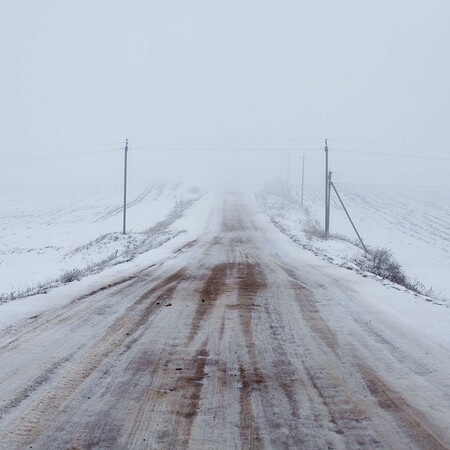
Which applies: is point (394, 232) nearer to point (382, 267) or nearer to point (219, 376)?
point (382, 267)

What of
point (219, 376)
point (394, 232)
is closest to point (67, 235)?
point (394, 232)

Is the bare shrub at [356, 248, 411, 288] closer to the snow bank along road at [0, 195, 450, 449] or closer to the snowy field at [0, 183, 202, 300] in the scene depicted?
the snow bank along road at [0, 195, 450, 449]

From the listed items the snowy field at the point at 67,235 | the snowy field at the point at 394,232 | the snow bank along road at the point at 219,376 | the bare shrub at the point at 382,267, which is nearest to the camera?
the snow bank along road at the point at 219,376

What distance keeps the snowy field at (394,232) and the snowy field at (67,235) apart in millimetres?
8843

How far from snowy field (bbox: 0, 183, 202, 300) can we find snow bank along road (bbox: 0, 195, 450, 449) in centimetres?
433

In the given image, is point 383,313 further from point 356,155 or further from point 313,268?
point 356,155

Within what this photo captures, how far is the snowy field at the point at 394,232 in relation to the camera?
21750 mm

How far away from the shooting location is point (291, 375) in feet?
17.4

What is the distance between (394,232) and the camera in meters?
38.2

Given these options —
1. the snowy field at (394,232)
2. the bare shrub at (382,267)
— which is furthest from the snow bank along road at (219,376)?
the snowy field at (394,232)

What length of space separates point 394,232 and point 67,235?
2616 cm

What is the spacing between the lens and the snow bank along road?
12.9 feet

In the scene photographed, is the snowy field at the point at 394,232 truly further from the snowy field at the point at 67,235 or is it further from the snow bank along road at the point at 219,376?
the snowy field at the point at 67,235

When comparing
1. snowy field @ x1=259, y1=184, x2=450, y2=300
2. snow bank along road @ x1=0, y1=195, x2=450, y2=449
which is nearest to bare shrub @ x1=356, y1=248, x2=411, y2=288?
snowy field @ x1=259, y1=184, x2=450, y2=300
